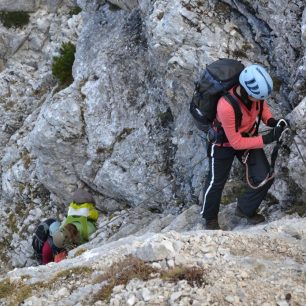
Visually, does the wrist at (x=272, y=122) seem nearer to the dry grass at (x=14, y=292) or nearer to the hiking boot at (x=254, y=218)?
the hiking boot at (x=254, y=218)

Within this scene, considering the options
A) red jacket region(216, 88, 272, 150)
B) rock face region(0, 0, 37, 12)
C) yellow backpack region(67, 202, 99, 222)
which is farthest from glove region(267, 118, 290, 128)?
rock face region(0, 0, 37, 12)

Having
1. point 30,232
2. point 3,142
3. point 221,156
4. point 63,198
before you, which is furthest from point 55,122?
point 221,156

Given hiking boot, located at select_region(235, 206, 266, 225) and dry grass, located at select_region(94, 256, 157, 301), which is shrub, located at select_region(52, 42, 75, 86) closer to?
hiking boot, located at select_region(235, 206, 266, 225)

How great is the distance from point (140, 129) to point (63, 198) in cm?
407

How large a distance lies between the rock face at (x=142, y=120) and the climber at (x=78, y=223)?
56cm

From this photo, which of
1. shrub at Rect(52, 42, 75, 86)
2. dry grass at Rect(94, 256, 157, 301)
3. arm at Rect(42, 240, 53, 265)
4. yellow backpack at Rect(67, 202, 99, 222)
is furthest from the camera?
shrub at Rect(52, 42, 75, 86)

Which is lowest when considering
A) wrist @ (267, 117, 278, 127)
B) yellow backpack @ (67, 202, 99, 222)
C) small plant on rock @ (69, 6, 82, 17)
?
yellow backpack @ (67, 202, 99, 222)

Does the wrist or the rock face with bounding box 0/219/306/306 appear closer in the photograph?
the rock face with bounding box 0/219/306/306

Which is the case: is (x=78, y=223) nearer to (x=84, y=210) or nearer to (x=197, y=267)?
(x=84, y=210)

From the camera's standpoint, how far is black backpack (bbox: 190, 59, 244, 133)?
26.1 ft

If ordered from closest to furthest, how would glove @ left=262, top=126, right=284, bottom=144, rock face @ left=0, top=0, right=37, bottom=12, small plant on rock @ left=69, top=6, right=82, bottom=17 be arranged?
glove @ left=262, top=126, right=284, bottom=144 → small plant on rock @ left=69, top=6, right=82, bottom=17 → rock face @ left=0, top=0, right=37, bottom=12

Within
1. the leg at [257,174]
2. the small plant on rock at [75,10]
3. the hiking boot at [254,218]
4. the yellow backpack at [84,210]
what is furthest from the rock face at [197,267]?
the small plant on rock at [75,10]

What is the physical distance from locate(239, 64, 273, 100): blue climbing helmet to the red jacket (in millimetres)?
350

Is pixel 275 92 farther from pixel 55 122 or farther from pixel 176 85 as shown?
pixel 55 122
